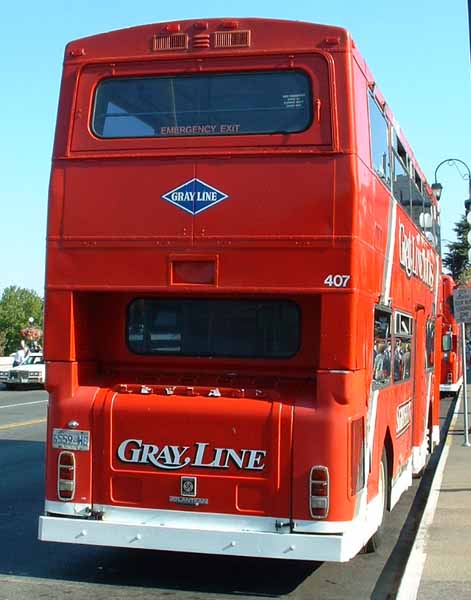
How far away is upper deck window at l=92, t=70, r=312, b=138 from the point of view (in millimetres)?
7648

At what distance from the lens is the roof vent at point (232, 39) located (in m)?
7.75

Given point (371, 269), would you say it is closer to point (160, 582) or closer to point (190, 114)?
point (190, 114)

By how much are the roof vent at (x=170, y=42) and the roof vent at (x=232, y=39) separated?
269 millimetres

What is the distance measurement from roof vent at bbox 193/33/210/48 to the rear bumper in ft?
12.8

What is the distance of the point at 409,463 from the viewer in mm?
11484

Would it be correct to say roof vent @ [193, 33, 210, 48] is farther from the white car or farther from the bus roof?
the white car

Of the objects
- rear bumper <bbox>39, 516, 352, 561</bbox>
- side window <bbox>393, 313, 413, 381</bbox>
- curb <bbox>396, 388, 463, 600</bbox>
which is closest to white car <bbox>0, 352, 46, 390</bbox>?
curb <bbox>396, 388, 463, 600</bbox>

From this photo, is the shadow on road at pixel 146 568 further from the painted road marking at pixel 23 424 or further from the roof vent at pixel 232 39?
the painted road marking at pixel 23 424

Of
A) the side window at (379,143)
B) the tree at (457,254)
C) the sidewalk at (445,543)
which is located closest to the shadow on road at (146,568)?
the sidewalk at (445,543)

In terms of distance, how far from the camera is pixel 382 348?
8.80m

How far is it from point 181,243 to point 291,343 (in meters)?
1.25

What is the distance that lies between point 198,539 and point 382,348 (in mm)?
2623

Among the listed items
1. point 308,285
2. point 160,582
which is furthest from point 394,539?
point 308,285

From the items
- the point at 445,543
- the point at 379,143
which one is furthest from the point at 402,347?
the point at 379,143
